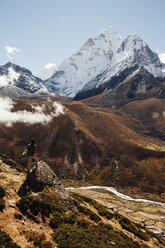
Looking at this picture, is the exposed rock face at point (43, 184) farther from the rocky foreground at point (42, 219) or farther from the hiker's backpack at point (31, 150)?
the hiker's backpack at point (31, 150)

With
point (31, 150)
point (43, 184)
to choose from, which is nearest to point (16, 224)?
point (43, 184)

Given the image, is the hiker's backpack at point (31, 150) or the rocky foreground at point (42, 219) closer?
the rocky foreground at point (42, 219)

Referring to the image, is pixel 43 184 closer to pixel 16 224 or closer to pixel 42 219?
pixel 42 219

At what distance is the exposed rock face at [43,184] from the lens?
19.7m

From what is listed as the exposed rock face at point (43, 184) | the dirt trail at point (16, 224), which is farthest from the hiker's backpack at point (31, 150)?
the dirt trail at point (16, 224)

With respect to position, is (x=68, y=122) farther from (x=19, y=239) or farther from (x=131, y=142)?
(x=19, y=239)

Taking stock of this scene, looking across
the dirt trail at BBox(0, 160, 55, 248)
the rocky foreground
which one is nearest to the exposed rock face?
the rocky foreground

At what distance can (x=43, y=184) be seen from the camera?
20828 mm

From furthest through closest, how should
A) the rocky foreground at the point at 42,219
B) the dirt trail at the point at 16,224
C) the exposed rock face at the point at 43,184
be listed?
1. the exposed rock face at the point at 43,184
2. the rocky foreground at the point at 42,219
3. the dirt trail at the point at 16,224

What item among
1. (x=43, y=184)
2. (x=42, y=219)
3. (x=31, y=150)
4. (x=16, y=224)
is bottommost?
(x=42, y=219)

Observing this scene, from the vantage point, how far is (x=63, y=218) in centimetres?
1744

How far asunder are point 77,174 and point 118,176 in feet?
72.8

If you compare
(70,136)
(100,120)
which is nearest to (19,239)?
(70,136)

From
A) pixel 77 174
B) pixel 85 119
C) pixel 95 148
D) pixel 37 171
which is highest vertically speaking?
pixel 85 119
